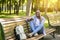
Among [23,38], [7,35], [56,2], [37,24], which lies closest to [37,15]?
[37,24]

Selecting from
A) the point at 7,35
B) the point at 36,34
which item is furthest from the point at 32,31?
the point at 7,35

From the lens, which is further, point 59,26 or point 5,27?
point 59,26

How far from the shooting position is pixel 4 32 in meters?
5.88

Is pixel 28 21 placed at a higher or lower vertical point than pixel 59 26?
higher

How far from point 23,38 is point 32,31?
4.33 ft

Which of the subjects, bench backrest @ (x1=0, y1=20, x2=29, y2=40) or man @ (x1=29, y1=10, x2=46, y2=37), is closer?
bench backrest @ (x1=0, y1=20, x2=29, y2=40)

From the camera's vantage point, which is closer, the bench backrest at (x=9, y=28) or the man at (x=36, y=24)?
the bench backrest at (x=9, y=28)

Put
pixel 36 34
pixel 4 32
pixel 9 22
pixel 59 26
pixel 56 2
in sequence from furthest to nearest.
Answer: pixel 56 2
pixel 59 26
pixel 36 34
pixel 9 22
pixel 4 32

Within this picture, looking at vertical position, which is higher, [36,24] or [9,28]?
[9,28]

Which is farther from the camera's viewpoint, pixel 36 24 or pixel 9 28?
pixel 36 24

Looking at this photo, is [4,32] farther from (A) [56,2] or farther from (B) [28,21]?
(A) [56,2]

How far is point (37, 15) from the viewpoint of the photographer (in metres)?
7.92

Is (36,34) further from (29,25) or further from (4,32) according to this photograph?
(4,32)

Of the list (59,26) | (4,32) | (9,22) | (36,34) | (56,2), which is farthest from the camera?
(56,2)
